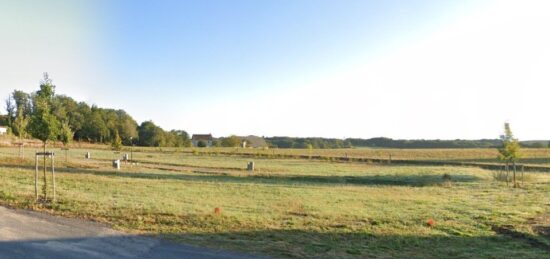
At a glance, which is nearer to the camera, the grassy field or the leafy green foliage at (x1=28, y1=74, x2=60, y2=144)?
the grassy field

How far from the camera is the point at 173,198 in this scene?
13.8 metres

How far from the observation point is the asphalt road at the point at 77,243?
6.45m

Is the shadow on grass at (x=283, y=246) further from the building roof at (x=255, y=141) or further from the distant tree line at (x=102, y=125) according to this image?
the building roof at (x=255, y=141)

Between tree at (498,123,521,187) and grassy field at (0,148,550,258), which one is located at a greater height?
tree at (498,123,521,187)

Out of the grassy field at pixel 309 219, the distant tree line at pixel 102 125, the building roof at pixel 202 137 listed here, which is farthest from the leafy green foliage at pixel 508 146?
the building roof at pixel 202 137

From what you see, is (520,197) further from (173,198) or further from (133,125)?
(133,125)

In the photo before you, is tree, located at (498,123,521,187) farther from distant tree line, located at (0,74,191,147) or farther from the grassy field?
distant tree line, located at (0,74,191,147)

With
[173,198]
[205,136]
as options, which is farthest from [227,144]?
[173,198]

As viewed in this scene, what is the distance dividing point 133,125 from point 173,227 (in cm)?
9357

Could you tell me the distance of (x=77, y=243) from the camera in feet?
23.2

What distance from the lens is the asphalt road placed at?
21.2 ft

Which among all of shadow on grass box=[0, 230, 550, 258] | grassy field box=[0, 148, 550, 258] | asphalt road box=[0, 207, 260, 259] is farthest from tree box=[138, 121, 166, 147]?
shadow on grass box=[0, 230, 550, 258]

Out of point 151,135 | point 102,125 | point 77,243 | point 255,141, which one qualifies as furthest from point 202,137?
point 77,243

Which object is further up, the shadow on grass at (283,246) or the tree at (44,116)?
the tree at (44,116)
